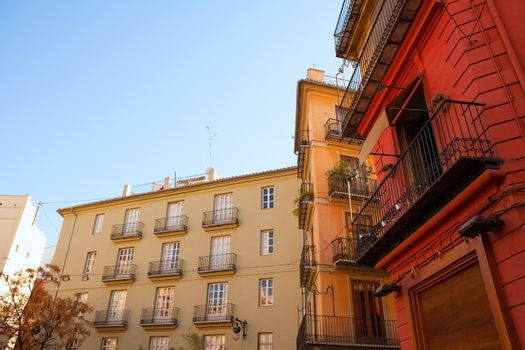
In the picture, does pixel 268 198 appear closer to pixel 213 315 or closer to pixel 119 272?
pixel 213 315

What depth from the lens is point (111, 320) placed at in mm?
26938

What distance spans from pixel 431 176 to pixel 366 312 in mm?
10928

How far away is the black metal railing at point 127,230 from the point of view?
→ 29.6 meters

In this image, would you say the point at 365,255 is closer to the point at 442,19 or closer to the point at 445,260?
the point at 445,260

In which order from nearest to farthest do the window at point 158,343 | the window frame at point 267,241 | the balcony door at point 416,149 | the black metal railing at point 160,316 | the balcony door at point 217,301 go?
the balcony door at point 416,149 → the balcony door at point 217,301 → the window at point 158,343 → the black metal railing at point 160,316 → the window frame at point 267,241

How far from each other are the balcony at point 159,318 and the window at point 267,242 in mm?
6391

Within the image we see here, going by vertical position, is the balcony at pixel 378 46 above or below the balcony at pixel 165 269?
below

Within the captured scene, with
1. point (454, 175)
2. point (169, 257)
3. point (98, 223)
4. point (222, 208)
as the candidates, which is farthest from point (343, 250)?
point (98, 223)

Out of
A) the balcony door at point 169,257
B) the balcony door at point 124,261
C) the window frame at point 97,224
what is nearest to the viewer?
the balcony door at point 169,257

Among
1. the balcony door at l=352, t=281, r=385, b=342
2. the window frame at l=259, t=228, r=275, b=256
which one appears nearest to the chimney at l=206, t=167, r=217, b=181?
the window frame at l=259, t=228, r=275, b=256

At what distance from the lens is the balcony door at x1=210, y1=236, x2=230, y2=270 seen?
2612 cm

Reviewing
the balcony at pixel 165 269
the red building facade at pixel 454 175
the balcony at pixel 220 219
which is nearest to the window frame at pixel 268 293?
the balcony at pixel 220 219

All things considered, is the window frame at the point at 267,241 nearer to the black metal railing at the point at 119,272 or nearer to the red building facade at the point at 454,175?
the black metal railing at the point at 119,272

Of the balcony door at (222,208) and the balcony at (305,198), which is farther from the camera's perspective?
the balcony door at (222,208)
